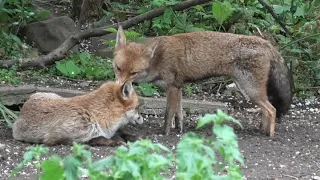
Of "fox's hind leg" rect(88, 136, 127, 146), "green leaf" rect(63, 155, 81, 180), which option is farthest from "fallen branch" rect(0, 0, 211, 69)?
"green leaf" rect(63, 155, 81, 180)

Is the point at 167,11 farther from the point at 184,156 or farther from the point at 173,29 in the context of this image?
the point at 184,156

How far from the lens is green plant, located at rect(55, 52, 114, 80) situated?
9.20 metres

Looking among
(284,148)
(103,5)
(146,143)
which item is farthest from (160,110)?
(146,143)

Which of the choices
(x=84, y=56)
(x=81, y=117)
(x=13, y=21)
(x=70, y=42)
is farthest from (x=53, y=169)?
(x=13, y=21)

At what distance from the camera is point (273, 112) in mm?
7680

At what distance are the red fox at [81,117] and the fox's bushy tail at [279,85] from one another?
159 cm

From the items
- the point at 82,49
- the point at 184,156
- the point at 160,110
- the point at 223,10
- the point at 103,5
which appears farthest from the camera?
the point at 103,5

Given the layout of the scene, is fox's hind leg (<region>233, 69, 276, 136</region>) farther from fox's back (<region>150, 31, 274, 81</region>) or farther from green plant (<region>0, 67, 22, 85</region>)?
green plant (<region>0, 67, 22, 85</region>)

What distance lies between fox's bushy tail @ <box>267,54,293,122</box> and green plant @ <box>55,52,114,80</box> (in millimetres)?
2253

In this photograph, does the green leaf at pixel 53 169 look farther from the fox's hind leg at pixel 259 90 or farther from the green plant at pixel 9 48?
the green plant at pixel 9 48

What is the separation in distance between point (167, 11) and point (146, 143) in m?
5.50

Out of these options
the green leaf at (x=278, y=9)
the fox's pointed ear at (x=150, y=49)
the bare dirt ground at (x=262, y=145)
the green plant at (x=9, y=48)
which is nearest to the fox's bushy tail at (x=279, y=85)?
the bare dirt ground at (x=262, y=145)

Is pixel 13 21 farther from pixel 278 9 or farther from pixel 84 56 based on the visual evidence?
pixel 278 9

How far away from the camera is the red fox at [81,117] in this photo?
22.2 feet
